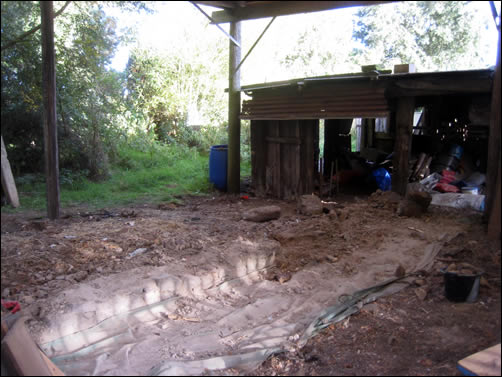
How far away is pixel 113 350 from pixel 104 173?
26.4ft

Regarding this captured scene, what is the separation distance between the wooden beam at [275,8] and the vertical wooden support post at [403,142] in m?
3.43

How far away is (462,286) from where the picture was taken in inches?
167

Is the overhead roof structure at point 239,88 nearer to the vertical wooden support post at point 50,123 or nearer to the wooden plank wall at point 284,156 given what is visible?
the wooden plank wall at point 284,156

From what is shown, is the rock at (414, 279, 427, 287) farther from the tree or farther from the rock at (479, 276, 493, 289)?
the tree

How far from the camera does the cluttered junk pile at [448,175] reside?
32.1 feet

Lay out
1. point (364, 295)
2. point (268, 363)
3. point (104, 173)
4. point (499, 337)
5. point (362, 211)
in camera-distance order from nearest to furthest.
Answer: point (499, 337) → point (268, 363) → point (364, 295) → point (362, 211) → point (104, 173)

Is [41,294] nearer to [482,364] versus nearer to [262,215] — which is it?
[482,364]

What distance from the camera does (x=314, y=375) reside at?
147 inches

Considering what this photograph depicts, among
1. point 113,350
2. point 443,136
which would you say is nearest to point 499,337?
point 113,350

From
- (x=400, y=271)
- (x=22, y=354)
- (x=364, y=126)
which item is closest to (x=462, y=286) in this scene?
(x=400, y=271)

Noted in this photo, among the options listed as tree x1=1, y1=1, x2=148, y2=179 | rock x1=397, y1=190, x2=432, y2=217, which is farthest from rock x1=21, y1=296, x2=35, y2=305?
rock x1=397, y1=190, x2=432, y2=217

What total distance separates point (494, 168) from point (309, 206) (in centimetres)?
414

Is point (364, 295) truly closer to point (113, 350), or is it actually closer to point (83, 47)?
point (113, 350)

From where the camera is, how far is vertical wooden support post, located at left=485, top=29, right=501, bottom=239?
431 cm
